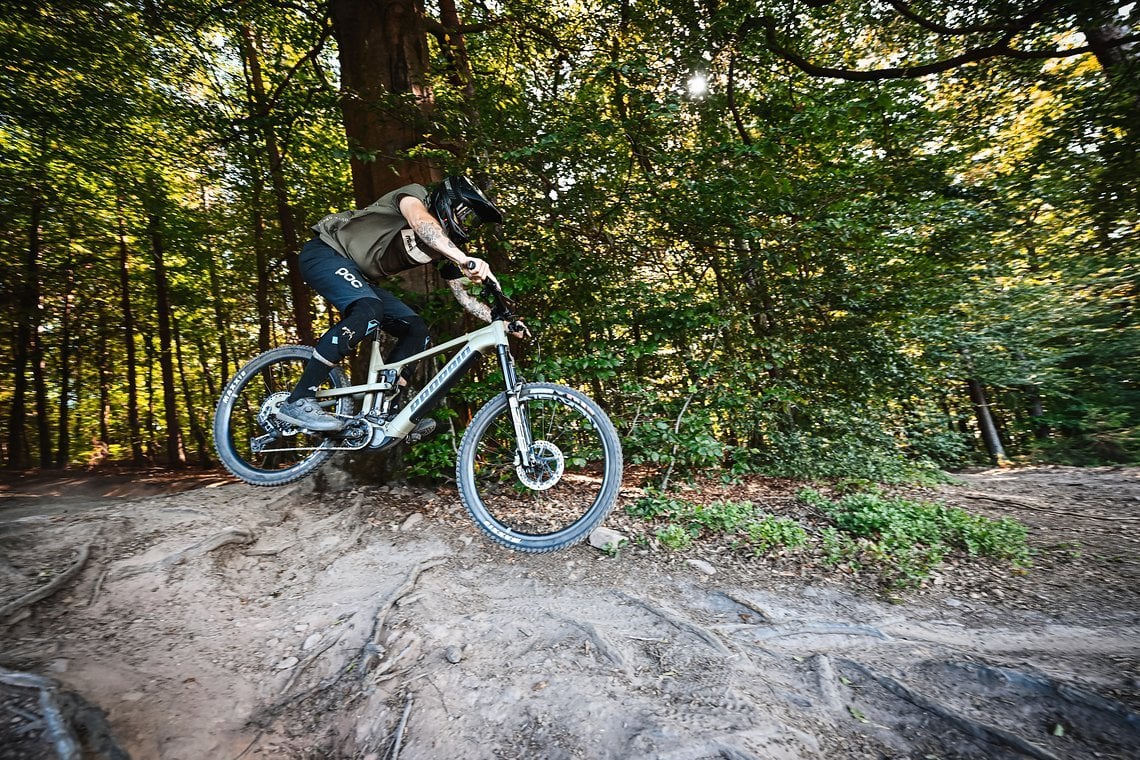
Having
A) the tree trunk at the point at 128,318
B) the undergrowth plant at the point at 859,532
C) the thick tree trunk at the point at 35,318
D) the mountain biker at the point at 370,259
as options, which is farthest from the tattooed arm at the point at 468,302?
the thick tree trunk at the point at 35,318

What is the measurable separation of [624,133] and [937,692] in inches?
173

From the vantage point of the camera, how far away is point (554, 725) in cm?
205

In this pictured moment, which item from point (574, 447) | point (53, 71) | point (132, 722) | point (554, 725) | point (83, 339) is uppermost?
point (53, 71)

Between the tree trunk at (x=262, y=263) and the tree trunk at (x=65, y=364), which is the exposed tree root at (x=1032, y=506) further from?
the tree trunk at (x=65, y=364)

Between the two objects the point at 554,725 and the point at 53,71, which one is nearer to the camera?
the point at 554,725

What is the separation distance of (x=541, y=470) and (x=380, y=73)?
4179mm

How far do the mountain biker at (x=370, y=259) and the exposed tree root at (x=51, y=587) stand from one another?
4.34 feet

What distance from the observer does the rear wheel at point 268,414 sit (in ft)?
12.1

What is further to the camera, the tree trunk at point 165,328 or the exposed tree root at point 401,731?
the tree trunk at point 165,328

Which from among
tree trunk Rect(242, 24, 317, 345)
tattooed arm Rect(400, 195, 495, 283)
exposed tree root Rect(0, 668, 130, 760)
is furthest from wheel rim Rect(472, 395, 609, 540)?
tree trunk Rect(242, 24, 317, 345)

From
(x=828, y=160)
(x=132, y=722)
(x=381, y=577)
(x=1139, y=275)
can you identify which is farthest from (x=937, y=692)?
(x=1139, y=275)

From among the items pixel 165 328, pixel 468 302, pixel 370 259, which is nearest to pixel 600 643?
pixel 468 302

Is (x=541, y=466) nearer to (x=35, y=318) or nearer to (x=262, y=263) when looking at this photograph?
(x=262, y=263)

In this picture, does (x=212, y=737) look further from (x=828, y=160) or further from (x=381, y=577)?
(x=828, y=160)
